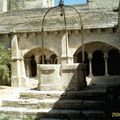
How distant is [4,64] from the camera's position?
1773 centimetres

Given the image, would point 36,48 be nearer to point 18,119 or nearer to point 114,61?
point 114,61

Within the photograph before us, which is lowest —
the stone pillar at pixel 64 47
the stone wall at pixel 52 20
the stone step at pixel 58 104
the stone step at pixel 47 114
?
the stone step at pixel 47 114

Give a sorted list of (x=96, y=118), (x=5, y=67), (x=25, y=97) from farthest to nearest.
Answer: (x=5, y=67) → (x=25, y=97) → (x=96, y=118)

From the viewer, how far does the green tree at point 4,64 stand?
57.1 feet

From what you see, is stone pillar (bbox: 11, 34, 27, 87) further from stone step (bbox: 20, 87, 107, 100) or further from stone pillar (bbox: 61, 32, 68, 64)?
stone step (bbox: 20, 87, 107, 100)

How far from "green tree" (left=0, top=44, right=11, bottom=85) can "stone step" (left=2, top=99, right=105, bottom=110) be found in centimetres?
809

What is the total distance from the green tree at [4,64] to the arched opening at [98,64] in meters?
5.50

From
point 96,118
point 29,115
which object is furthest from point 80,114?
point 29,115

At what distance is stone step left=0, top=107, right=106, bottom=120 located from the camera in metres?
8.32

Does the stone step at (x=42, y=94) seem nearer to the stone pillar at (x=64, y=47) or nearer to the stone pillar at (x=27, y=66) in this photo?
the stone pillar at (x=64, y=47)

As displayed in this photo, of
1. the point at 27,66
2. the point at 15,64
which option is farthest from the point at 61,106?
the point at 27,66

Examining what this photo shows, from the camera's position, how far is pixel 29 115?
8727 mm

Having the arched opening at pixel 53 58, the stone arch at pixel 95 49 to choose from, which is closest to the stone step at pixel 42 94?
the stone arch at pixel 95 49

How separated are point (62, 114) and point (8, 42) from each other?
459 inches
